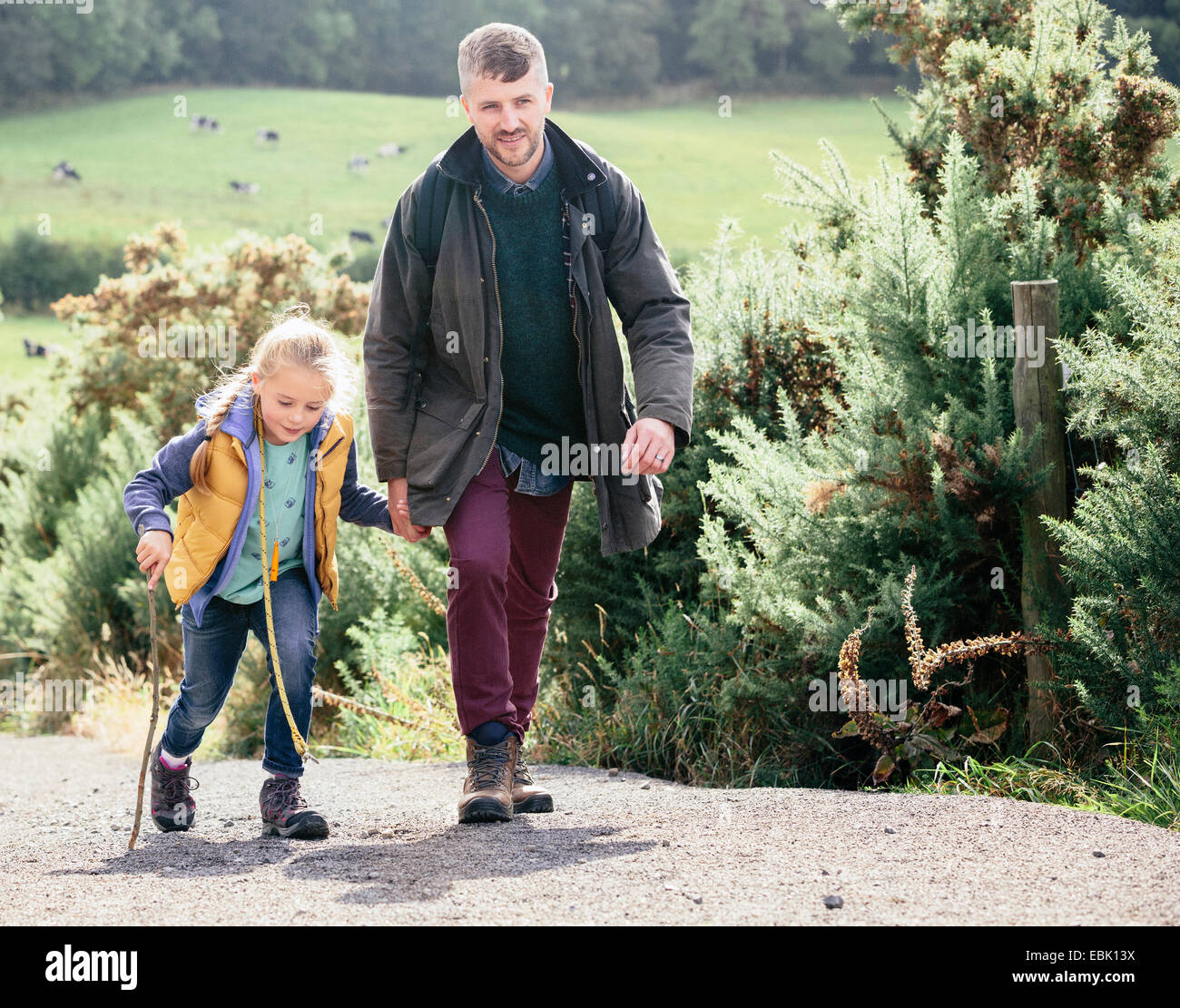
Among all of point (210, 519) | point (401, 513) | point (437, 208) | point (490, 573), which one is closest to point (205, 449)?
point (210, 519)

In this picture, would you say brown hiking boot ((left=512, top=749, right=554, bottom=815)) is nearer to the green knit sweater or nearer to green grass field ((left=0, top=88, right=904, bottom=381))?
the green knit sweater

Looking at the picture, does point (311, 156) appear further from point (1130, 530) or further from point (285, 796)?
point (1130, 530)

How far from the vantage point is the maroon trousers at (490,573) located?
410 centimetres

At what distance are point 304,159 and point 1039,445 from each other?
3768 centimetres

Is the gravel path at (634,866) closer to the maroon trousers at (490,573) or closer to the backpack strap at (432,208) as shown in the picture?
the maroon trousers at (490,573)

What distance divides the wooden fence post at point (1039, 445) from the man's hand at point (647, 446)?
1728mm

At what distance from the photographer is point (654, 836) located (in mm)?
3773

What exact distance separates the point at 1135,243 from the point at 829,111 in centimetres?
3099

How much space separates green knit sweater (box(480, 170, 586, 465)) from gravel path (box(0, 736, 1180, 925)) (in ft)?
4.21

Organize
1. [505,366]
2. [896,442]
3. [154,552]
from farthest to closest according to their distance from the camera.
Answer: [896,442] → [505,366] → [154,552]

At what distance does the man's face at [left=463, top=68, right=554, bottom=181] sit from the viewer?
396 cm

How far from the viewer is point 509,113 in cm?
397

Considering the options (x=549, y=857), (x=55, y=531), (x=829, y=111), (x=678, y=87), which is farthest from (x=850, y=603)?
(x=678, y=87)

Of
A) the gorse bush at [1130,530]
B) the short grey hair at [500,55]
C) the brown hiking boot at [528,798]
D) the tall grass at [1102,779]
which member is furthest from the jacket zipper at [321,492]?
the gorse bush at [1130,530]
